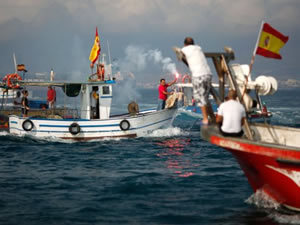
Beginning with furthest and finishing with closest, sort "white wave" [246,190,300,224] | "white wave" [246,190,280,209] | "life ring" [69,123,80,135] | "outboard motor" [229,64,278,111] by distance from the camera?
"life ring" [69,123,80,135]
"white wave" [246,190,280,209]
"outboard motor" [229,64,278,111]
"white wave" [246,190,300,224]

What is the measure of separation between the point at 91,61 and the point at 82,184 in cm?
1235

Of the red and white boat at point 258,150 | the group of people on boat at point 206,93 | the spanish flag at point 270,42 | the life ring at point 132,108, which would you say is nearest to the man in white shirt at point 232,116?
the group of people on boat at point 206,93

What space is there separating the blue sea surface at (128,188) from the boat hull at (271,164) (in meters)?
0.36

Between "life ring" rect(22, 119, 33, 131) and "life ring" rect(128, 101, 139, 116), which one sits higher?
"life ring" rect(128, 101, 139, 116)

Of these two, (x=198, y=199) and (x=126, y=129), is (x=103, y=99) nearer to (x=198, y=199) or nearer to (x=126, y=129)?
(x=126, y=129)

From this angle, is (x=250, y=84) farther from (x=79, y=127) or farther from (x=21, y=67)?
(x=21, y=67)

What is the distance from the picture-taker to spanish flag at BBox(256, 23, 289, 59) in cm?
811

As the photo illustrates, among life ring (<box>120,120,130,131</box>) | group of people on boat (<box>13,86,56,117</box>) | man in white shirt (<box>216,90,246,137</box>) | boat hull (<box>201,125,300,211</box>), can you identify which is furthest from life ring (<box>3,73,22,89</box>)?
man in white shirt (<box>216,90,246,137</box>)

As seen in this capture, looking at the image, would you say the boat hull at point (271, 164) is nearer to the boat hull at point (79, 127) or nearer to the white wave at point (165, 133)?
the boat hull at point (79, 127)

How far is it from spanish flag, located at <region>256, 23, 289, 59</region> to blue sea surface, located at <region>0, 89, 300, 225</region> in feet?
10.3

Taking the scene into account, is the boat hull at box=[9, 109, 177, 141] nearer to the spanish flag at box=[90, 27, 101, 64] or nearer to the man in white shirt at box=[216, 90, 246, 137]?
the spanish flag at box=[90, 27, 101, 64]

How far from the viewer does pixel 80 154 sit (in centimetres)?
1777

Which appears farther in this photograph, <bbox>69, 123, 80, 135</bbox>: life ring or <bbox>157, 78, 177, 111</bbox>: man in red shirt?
<bbox>157, 78, 177, 111</bbox>: man in red shirt

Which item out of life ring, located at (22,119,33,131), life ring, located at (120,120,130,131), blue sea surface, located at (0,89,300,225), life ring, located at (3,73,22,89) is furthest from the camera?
life ring, located at (3,73,22,89)
